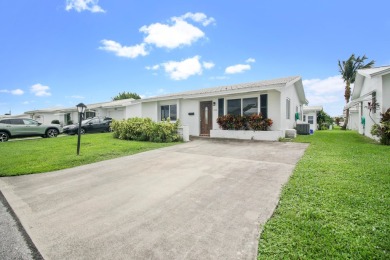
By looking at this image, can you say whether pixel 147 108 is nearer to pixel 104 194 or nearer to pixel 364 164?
pixel 104 194

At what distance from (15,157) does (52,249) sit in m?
7.75

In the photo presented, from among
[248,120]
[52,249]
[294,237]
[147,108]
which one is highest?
[147,108]

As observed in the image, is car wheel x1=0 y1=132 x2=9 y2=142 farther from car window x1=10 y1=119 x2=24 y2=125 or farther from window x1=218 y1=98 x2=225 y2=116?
window x1=218 y1=98 x2=225 y2=116

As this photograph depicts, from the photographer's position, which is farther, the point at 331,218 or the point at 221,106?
the point at 221,106

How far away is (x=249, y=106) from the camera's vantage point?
39.5 feet

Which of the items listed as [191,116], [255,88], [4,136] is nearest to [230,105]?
[255,88]

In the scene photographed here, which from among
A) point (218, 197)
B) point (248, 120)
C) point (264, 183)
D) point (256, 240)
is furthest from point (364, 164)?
point (248, 120)

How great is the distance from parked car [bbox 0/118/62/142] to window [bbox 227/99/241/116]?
13726 mm

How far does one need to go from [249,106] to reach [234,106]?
0.99 m

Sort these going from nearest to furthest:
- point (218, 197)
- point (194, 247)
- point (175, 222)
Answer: point (194, 247) < point (175, 222) < point (218, 197)

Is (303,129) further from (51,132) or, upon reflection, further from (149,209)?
(51,132)

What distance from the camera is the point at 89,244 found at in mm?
2369

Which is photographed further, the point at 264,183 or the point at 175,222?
the point at 264,183

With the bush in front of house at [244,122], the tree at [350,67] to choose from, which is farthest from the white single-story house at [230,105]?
the tree at [350,67]
